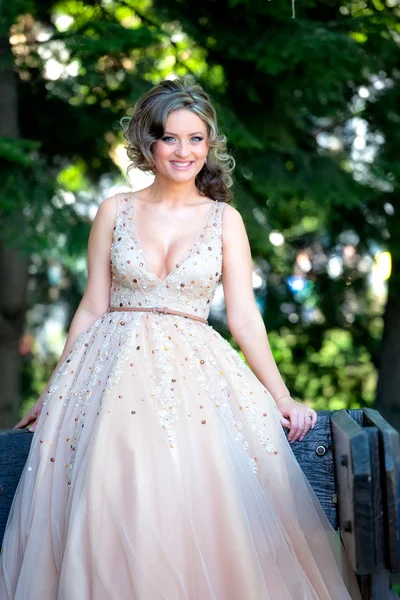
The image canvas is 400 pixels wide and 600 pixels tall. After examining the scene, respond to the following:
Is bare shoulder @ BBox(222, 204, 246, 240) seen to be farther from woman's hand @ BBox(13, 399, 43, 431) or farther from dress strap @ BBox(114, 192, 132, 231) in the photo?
woman's hand @ BBox(13, 399, 43, 431)

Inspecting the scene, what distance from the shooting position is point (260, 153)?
616cm

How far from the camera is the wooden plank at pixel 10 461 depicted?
8.63 feet

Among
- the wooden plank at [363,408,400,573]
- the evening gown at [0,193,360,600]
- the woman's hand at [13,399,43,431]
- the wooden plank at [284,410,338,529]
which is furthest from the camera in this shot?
the woman's hand at [13,399,43,431]

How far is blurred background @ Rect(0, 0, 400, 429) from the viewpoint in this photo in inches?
209

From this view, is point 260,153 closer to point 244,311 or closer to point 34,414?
point 244,311

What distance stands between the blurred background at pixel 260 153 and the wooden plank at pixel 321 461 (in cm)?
180

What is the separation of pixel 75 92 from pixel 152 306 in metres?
3.74

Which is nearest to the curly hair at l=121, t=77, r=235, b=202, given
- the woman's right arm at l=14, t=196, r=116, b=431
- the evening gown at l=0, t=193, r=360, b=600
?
the woman's right arm at l=14, t=196, r=116, b=431

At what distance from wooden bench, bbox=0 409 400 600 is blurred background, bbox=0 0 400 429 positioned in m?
1.82

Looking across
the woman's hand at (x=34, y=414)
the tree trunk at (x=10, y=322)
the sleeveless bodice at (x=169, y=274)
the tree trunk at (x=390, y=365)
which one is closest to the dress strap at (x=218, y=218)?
the sleeveless bodice at (x=169, y=274)

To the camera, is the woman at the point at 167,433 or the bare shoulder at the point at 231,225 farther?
the bare shoulder at the point at 231,225

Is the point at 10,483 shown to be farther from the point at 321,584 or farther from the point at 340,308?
the point at 340,308

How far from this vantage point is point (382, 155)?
6664mm

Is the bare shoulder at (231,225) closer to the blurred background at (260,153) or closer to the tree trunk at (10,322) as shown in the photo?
the blurred background at (260,153)
